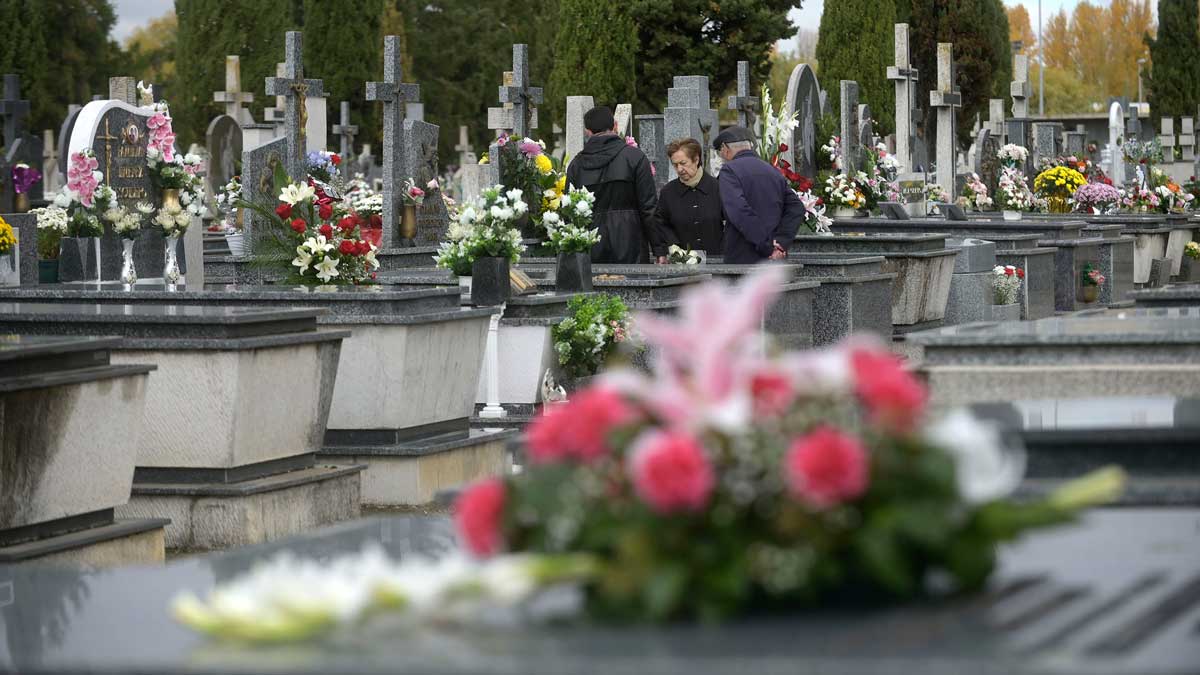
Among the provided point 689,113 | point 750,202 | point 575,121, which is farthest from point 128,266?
point 575,121

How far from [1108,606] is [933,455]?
0.55 m

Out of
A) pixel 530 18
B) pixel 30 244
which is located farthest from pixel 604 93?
pixel 30 244

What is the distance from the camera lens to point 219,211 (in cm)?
2202

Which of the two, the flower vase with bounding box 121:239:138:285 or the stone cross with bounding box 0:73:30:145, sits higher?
the stone cross with bounding box 0:73:30:145

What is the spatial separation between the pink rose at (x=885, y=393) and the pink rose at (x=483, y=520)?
575mm

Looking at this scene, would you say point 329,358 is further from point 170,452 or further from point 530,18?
point 530,18

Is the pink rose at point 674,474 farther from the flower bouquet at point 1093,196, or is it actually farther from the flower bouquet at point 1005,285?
the flower bouquet at point 1093,196

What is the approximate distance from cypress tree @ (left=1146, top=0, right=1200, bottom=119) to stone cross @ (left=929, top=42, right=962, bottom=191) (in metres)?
32.0

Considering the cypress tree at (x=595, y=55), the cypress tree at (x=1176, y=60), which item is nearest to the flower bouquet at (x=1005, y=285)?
the cypress tree at (x=595, y=55)

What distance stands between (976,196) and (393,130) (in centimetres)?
1028

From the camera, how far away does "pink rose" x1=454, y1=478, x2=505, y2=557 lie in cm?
302

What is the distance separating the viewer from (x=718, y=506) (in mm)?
2854

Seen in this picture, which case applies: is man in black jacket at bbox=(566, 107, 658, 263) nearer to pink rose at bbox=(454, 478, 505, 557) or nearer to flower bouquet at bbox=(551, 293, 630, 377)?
flower bouquet at bbox=(551, 293, 630, 377)

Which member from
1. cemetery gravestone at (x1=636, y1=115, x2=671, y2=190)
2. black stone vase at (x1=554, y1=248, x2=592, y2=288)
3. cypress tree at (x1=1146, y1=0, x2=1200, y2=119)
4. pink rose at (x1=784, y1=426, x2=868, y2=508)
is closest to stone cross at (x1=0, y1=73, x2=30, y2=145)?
cemetery gravestone at (x1=636, y1=115, x2=671, y2=190)
